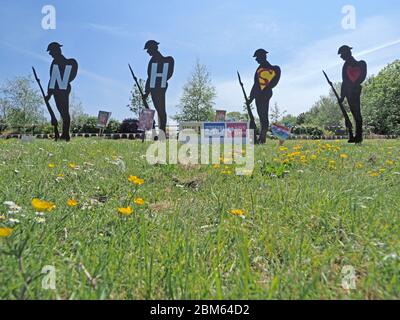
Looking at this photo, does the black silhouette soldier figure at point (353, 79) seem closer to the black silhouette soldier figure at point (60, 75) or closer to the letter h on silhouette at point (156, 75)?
the letter h on silhouette at point (156, 75)

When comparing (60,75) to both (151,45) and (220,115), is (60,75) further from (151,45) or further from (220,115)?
(220,115)

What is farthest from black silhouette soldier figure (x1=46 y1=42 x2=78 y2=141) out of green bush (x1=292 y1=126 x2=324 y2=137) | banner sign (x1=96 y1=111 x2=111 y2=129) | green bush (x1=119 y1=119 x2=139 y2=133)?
green bush (x1=292 y1=126 x2=324 y2=137)

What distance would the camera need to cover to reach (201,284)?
1262mm

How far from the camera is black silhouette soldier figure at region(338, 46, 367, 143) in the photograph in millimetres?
9742

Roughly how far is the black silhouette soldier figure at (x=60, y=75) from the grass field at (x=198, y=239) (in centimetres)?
826

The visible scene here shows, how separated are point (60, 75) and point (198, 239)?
1053 centimetres

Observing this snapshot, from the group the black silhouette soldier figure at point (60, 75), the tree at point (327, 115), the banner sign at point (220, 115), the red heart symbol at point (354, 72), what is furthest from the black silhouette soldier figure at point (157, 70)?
the tree at point (327, 115)

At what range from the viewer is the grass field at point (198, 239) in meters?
1.20

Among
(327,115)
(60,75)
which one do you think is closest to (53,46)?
(60,75)

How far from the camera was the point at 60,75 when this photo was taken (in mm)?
10531

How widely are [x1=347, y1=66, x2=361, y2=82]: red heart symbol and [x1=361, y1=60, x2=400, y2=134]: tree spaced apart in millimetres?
31616

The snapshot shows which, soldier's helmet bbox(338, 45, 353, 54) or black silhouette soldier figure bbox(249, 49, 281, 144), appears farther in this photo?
black silhouette soldier figure bbox(249, 49, 281, 144)

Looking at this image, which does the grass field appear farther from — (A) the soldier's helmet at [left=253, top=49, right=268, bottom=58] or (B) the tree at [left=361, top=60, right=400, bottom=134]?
(B) the tree at [left=361, top=60, right=400, bottom=134]
